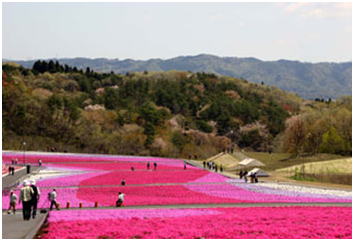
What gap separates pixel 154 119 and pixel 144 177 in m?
63.1

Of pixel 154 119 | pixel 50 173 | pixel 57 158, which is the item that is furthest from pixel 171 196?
pixel 154 119

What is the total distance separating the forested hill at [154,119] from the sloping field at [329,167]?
17.2m

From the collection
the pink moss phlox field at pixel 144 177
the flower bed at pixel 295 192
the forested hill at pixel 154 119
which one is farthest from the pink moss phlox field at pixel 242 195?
the forested hill at pixel 154 119

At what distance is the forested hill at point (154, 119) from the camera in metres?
108

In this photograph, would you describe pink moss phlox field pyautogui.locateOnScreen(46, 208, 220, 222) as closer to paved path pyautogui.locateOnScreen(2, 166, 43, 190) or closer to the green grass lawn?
paved path pyautogui.locateOnScreen(2, 166, 43, 190)

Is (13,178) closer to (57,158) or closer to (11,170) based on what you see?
(11,170)

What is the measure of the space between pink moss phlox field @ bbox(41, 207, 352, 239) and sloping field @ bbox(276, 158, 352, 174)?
131 feet

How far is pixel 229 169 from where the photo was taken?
83.6 metres

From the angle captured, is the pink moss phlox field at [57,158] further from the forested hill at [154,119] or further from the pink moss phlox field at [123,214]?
the pink moss phlox field at [123,214]

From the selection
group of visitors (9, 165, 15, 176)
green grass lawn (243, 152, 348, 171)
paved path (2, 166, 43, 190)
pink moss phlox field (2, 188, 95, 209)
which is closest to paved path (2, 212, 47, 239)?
pink moss phlox field (2, 188, 95, 209)

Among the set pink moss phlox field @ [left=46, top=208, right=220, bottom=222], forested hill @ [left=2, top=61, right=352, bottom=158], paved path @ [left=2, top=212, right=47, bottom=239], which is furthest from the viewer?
forested hill @ [left=2, top=61, right=352, bottom=158]

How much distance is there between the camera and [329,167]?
73.9 metres

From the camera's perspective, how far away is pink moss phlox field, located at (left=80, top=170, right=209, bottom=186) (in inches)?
2285

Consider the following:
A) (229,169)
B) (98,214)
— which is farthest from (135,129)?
(98,214)
